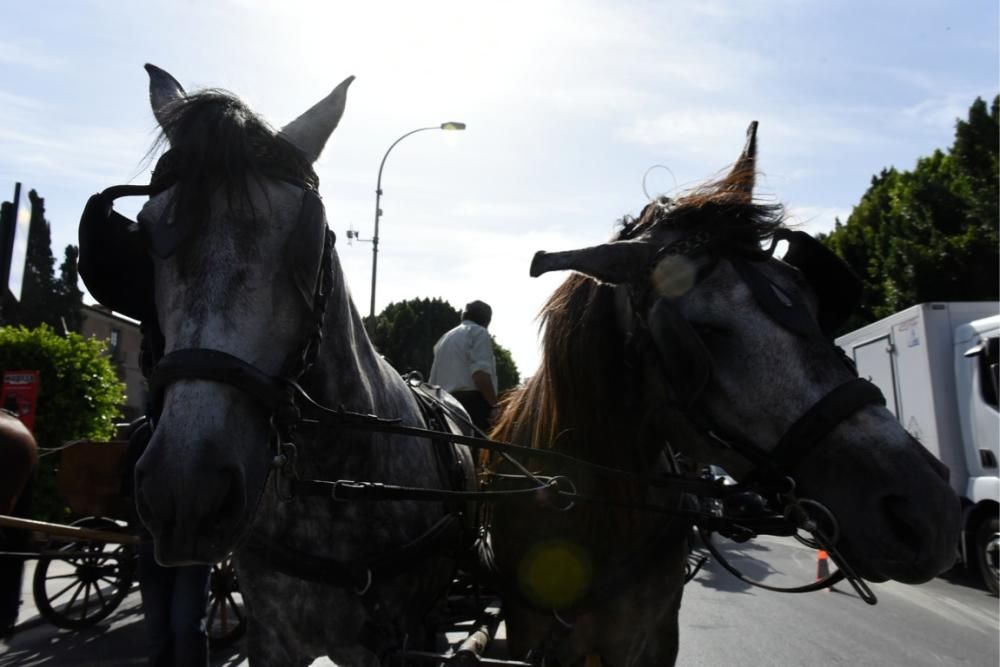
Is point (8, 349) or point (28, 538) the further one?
point (8, 349)

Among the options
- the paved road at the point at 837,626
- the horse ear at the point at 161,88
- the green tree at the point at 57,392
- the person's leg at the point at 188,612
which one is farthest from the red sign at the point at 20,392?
the horse ear at the point at 161,88

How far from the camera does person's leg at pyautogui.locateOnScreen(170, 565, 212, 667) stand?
11.5 feet

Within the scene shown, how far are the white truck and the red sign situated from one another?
9.28m

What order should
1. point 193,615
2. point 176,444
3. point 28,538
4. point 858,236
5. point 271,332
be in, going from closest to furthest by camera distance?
1. point 176,444
2. point 271,332
3. point 193,615
4. point 28,538
5. point 858,236

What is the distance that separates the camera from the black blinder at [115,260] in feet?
6.52

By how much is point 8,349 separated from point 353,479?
9.11 meters

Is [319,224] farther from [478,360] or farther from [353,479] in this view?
[478,360]

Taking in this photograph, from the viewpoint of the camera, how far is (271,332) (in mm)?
1827

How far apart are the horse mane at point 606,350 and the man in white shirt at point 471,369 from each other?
2.21 meters

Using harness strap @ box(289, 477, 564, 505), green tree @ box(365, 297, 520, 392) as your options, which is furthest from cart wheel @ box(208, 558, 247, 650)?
green tree @ box(365, 297, 520, 392)

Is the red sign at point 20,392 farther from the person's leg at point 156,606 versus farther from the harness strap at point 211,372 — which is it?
the harness strap at point 211,372

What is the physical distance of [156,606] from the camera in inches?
145

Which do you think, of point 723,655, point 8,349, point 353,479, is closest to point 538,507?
point 353,479

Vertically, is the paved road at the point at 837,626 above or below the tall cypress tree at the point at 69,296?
below
